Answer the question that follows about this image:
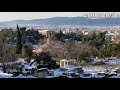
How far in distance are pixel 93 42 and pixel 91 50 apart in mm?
163

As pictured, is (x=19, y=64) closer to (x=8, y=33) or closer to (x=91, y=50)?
(x=8, y=33)

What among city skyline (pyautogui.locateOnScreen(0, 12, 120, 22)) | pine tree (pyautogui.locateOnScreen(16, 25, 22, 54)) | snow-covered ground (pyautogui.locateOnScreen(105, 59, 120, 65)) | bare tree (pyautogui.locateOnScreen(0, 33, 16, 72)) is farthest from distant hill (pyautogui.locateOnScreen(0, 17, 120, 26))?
snow-covered ground (pyautogui.locateOnScreen(105, 59, 120, 65))

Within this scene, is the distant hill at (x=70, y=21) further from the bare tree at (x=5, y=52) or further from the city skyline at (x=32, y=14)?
the bare tree at (x=5, y=52)

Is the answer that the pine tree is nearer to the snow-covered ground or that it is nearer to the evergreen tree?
the evergreen tree

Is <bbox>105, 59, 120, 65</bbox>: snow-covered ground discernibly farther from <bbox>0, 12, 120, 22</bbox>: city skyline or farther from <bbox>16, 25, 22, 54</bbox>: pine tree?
<bbox>16, 25, 22, 54</bbox>: pine tree

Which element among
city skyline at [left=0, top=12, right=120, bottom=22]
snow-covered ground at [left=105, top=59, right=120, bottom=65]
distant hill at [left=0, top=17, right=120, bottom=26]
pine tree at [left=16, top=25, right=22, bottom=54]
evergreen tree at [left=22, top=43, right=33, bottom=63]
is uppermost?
city skyline at [left=0, top=12, right=120, bottom=22]

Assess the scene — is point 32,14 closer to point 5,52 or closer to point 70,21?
point 70,21

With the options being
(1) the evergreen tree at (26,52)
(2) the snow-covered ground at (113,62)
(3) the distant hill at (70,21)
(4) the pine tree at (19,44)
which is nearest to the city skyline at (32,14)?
(3) the distant hill at (70,21)

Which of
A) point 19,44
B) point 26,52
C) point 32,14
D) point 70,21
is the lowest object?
point 26,52

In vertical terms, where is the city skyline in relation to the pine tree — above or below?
above

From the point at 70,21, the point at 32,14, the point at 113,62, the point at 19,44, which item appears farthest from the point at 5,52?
the point at 113,62

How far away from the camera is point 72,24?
6.93m

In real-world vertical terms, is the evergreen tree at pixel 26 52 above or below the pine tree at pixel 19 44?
below
